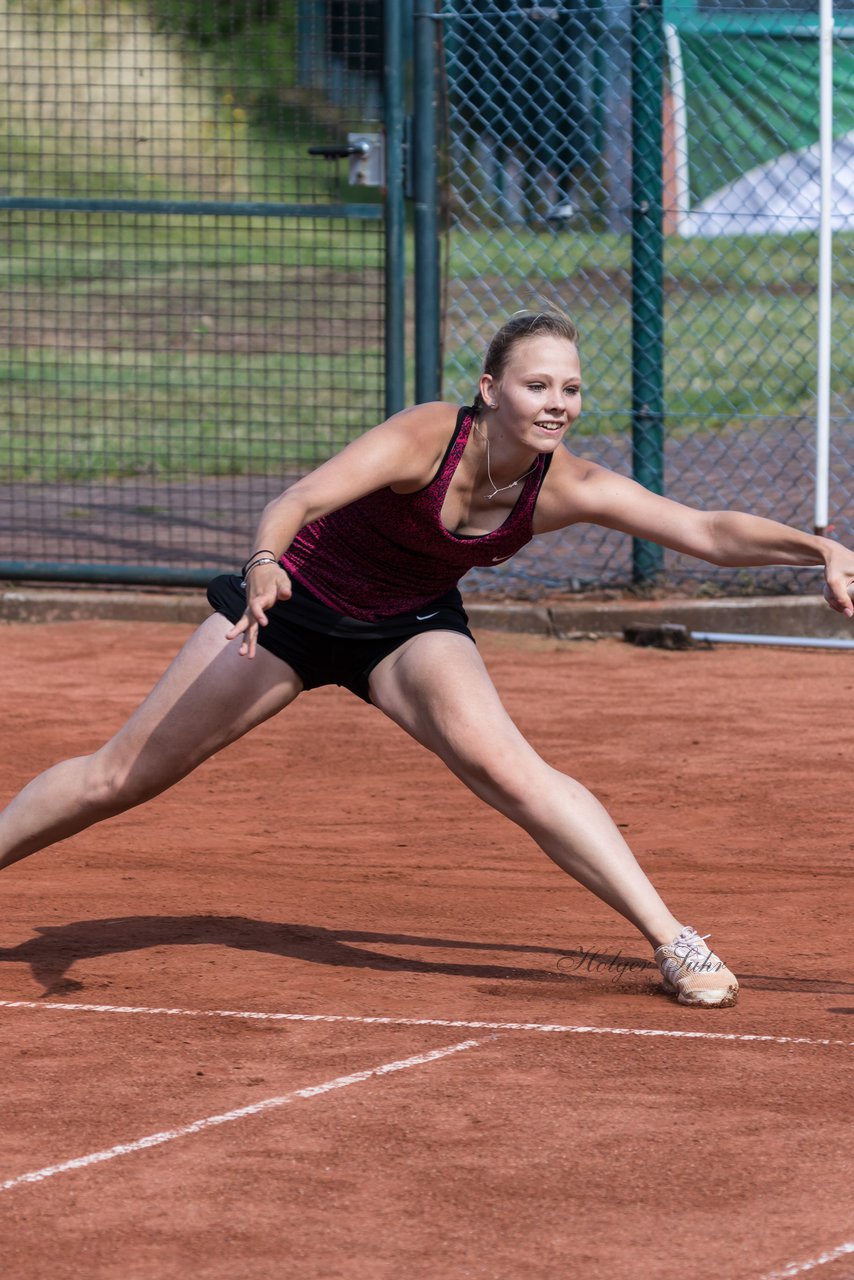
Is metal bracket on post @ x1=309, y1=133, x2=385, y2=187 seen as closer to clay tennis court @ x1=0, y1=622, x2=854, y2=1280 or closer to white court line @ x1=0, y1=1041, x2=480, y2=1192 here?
clay tennis court @ x1=0, y1=622, x2=854, y2=1280

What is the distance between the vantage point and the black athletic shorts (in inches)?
186

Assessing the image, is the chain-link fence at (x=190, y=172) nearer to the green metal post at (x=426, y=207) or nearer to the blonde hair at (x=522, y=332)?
the green metal post at (x=426, y=207)

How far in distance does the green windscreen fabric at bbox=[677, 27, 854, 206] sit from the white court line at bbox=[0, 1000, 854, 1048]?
20.5ft

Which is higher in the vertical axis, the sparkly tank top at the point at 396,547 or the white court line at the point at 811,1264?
the sparkly tank top at the point at 396,547

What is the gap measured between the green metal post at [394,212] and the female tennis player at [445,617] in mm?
4882

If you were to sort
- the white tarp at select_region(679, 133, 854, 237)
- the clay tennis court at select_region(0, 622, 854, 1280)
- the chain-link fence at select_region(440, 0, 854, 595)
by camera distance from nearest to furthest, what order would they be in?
1. the clay tennis court at select_region(0, 622, 854, 1280)
2. the white tarp at select_region(679, 133, 854, 237)
3. the chain-link fence at select_region(440, 0, 854, 595)

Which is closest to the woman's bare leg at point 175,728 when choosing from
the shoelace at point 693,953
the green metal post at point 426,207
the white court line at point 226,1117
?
the white court line at point 226,1117

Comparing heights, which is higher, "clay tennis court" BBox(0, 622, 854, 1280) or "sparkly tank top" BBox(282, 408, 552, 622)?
"sparkly tank top" BBox(282, 408, 552, 622)

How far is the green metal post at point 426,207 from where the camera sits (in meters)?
9.55

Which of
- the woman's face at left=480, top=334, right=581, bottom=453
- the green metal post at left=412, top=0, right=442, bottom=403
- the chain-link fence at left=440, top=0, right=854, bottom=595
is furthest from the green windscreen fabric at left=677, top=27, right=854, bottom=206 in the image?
the woman's face at left=480, top=334, right=581, bottom=453

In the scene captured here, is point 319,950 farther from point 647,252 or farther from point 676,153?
point 676,153

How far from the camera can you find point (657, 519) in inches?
186

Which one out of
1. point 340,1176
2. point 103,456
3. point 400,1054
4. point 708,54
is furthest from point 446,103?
point 340,1176

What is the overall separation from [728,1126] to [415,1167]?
0.66 m
